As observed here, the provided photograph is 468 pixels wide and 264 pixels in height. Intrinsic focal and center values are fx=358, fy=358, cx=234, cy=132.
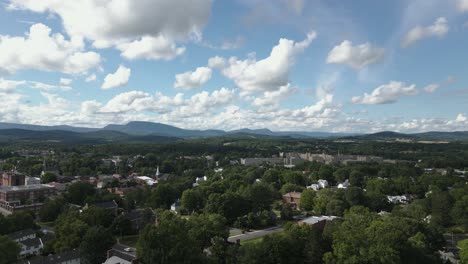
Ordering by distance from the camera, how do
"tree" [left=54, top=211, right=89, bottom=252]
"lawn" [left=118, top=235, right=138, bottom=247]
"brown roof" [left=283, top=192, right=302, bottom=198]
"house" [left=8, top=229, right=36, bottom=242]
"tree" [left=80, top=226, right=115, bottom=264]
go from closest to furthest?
"tree" [left=80, top=226, right=115, bottom=264] < "tree" [left=54, top=211, right=89, bottom=252] < "house" [left=8, top=229, right=36, bottom=242] < "lawn" [left=118, top=235, right=138, bottom=247] < "brown roof" [left=283, top=192, right=302, bottom=198]

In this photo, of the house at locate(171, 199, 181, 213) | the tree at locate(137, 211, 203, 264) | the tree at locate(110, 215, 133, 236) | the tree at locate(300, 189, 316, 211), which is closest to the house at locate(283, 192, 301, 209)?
the tree at locate(300, 189, 316, 211)

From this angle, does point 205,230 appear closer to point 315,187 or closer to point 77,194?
point 77,194

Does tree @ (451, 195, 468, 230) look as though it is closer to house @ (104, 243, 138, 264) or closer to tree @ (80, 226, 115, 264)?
house @ (104, 243, 138, 264)

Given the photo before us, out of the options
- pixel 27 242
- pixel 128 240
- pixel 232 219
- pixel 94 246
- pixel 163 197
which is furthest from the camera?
pixel 163 197

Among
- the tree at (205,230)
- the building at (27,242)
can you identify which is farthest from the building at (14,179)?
the tree at (205,230)

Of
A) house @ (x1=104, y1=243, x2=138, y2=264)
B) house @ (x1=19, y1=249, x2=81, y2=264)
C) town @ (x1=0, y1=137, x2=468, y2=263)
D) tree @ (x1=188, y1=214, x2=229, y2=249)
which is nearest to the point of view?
town @ (x1=0, y1=137, x2=468, y2=263)

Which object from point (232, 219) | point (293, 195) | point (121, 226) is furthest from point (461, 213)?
point (121, 226)
